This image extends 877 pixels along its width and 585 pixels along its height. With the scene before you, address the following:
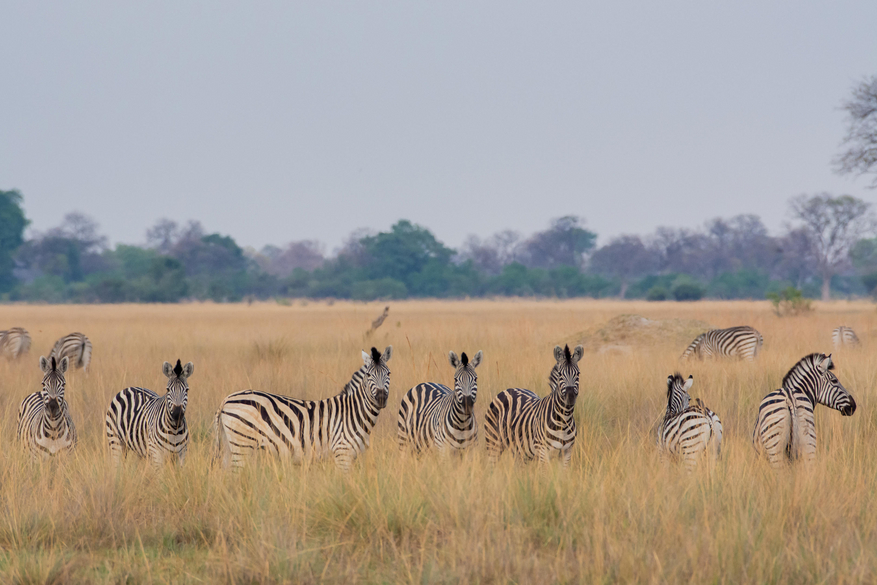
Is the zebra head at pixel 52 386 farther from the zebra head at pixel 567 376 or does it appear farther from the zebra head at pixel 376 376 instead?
the zebra head at pixel 567 376

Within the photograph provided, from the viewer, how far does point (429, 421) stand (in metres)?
6.58

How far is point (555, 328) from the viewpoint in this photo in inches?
842

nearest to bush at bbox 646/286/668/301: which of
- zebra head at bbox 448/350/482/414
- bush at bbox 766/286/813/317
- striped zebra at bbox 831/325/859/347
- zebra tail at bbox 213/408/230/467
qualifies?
bush at bbox 766/286/813/317

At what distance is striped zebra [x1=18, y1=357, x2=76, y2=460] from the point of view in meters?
6.29

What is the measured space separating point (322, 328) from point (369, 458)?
1687 centimetres

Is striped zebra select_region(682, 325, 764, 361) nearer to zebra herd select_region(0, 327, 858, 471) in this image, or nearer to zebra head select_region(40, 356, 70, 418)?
zebra herd select_region(0, 327, 858, 471)

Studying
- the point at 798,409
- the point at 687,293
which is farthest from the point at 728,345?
the point at 687,293

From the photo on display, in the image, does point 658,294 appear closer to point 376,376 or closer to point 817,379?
point 817,379

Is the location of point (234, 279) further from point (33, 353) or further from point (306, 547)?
point (306, 547)

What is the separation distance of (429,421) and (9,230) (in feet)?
251

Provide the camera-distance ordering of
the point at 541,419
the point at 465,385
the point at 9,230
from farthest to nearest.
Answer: the point at 9,230 < the point at 541,419 < the point at 465,385

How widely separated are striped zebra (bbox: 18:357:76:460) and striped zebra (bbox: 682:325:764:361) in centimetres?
980

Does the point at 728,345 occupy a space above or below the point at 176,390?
below

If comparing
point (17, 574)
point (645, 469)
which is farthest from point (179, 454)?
point (645, 469)
